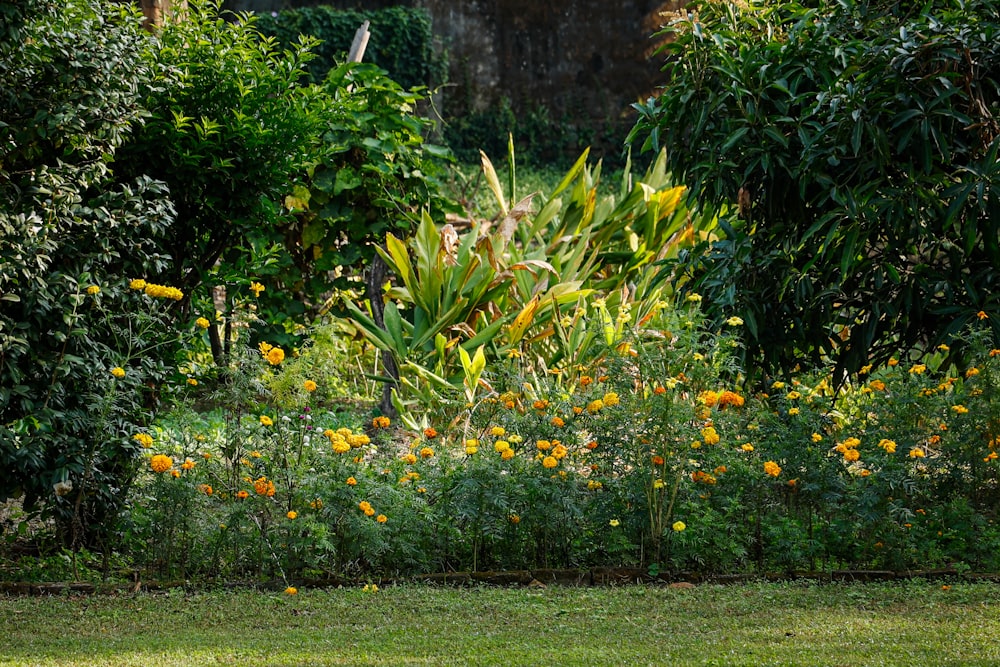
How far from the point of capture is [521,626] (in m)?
3.01

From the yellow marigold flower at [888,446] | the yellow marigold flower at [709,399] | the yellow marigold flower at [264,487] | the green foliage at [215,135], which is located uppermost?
the green foliage at [215,135]

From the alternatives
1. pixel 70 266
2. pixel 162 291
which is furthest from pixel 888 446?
pixel 70 266

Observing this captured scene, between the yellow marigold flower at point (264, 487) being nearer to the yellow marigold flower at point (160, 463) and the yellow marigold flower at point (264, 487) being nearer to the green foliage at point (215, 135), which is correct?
the yellow marigold flower at point (160, 463)

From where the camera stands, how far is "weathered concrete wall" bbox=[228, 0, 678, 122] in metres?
19.7

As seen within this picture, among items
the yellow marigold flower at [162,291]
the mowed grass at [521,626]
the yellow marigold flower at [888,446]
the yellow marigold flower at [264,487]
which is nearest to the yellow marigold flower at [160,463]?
the yellow marigold flower at [264,487]

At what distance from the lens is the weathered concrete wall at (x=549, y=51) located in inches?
776

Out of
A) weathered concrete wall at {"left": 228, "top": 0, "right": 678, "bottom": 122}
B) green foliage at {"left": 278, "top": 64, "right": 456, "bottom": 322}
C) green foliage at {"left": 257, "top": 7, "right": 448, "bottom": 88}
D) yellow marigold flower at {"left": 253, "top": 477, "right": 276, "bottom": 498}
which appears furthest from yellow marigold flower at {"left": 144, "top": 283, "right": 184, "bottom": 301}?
weathered concrete wall at {"left": 228, "top": 0, "right": 678, "bottom": 122}

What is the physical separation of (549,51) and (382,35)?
3.35 metres

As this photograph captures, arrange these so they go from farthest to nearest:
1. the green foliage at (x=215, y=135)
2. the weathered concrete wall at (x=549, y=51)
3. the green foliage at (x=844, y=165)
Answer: the weathered concrete wall at (x=549, y=51) < the green foliage at (x=215, y=135) < the green foliage at (x=844, y=165)

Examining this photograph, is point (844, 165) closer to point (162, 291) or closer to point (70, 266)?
point (162, 291)

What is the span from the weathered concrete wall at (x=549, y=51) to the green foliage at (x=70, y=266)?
1590cm

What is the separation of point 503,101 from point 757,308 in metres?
15.4

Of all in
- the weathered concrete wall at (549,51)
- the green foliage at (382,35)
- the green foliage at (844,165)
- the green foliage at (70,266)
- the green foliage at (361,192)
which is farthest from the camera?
the weathered concrete wall at (549,51)

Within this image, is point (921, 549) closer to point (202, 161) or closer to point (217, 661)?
point (217, 661)
